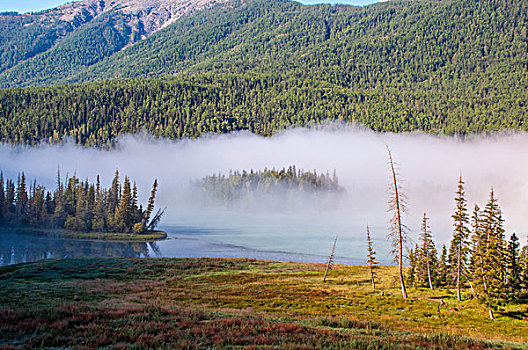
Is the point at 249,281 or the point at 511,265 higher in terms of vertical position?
the point at 511,265

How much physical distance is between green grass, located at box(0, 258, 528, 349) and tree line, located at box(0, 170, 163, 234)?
83575mm

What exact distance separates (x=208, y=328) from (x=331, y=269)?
8411 centimetres

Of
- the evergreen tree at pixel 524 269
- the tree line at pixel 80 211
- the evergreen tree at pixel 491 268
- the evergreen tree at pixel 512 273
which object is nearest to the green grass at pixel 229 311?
the evergreen tree at pixel 512 273

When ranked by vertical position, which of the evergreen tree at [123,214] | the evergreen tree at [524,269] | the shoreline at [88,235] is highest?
the evergreen tree at [123,214]

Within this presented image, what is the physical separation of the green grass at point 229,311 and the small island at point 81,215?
82726 mm

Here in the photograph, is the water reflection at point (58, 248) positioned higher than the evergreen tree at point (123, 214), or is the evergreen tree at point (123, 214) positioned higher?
the evergreen tree at point (123, 214)

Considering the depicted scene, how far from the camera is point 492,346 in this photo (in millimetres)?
23641

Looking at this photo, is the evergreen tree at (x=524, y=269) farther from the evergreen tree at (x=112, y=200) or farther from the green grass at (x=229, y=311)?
the evergreen tree at (x=112, y=200)

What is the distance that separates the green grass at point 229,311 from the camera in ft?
69.2

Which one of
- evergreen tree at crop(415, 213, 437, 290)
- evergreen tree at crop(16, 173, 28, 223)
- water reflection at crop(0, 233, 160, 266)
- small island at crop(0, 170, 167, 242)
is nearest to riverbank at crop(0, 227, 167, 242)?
small island at crop(0, 170, 167, 242)

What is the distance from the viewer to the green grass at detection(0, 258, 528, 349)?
2109 cm

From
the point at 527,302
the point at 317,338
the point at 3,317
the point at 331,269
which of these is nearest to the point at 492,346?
the point at 317,338

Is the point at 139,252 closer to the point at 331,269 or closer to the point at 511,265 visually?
the point at 331,269

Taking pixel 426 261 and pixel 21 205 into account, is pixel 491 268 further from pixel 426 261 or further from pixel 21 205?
pixel 21 205
